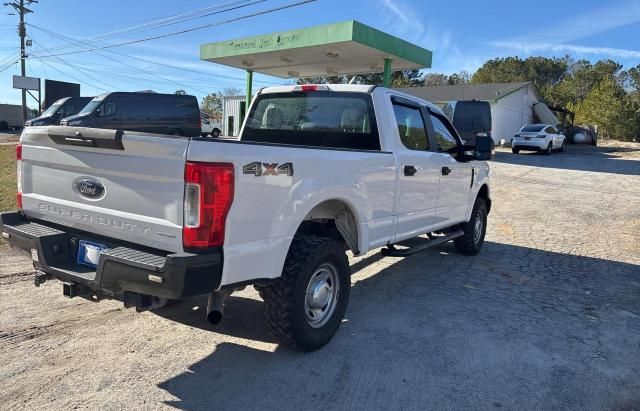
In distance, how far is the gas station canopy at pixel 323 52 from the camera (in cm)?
1772

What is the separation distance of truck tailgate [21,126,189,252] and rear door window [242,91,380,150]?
2282mm

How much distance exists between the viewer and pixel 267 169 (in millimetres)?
3209

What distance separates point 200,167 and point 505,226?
802cm

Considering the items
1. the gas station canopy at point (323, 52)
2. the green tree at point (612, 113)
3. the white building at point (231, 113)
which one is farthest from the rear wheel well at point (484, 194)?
the green tree at point (612, 113)

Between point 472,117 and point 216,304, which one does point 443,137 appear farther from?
point 472,117

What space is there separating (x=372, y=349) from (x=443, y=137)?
304 centimetres

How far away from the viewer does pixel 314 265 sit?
375 cm

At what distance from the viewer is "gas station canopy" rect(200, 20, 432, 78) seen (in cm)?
1772

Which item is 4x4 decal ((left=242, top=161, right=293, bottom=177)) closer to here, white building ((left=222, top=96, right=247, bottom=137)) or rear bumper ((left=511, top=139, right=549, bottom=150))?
rear bumper ((left=511, top=139, right=549, bottom=150))

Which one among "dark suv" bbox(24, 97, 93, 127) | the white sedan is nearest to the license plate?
"dark suv" bbox(24, 97, 93, 127)

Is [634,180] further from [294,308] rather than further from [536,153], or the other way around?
[294,308]

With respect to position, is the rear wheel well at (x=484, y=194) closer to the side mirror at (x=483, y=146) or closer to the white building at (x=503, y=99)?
the side mirror at (x=483, y=146)

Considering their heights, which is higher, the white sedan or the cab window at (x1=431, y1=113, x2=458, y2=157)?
the white sedan

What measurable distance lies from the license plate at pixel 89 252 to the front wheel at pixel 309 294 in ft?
3.71
